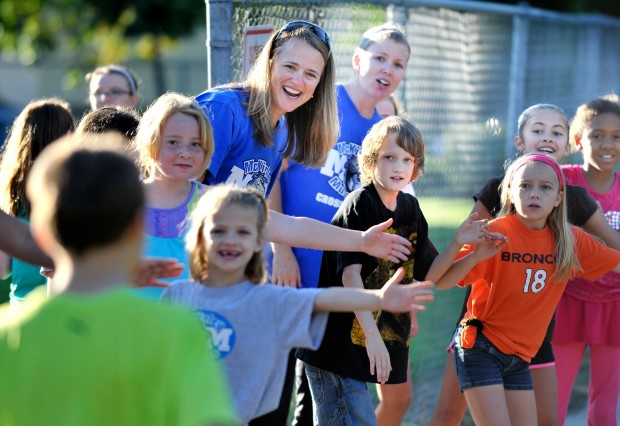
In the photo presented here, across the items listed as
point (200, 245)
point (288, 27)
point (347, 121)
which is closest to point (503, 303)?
point (347, 121)

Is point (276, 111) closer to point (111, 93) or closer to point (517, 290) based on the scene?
point (517, 290)

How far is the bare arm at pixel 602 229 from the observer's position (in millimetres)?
4824

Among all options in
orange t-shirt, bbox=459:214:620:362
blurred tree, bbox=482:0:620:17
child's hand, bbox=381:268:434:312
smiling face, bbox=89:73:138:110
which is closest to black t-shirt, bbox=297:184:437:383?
orange t-shirt, bbox=459:214:620:362

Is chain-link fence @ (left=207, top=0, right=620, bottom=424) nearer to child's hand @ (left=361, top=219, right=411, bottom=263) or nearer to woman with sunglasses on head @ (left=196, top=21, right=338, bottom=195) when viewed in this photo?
woman with sunglasses on head @ (left=196, top=21, right=338, bottom=195)

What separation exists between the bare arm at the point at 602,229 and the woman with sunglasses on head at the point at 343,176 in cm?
119

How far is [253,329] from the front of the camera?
2.91m

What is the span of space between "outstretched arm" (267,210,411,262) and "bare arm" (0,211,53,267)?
826 millimetres

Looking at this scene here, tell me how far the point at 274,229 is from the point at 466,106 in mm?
4123

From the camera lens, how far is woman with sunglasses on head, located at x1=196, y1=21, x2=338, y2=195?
3.86 m

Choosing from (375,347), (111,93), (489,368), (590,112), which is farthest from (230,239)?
(111,93)

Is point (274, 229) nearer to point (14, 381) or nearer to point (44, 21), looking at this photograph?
point (14, 381)

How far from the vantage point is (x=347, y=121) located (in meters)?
4.87

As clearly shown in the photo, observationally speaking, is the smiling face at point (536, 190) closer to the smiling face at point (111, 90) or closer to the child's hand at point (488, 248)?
the child's hand at point (488, 248)

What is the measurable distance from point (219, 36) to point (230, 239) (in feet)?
5.74
